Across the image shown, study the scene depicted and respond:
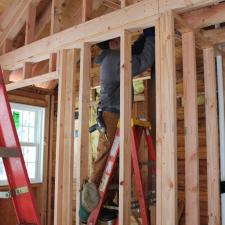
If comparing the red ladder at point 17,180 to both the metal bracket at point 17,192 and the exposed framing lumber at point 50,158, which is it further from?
the exposed framing lumber at point 50,158

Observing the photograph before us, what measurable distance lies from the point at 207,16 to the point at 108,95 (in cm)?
108

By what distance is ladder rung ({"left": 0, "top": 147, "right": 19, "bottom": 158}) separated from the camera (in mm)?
1716

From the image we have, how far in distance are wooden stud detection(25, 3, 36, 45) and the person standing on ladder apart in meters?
0.97

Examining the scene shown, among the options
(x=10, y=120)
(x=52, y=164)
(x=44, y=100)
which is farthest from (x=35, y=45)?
(x=52, y=164)

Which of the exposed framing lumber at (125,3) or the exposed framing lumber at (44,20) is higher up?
the exposed framing lumber at (44,20)

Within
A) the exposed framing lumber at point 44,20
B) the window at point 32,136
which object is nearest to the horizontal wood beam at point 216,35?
the exposed framing lumber at point 44,20

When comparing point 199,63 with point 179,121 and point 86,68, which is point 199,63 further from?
point 86,68

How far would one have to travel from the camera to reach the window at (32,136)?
5.41 m

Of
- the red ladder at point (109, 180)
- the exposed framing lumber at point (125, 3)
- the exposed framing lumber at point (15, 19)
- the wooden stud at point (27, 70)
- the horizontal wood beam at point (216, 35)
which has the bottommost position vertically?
the red ladder at point (109, 180)

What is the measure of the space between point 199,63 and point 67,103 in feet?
6.03

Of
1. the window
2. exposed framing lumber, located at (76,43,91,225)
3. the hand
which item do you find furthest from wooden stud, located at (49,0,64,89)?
the window

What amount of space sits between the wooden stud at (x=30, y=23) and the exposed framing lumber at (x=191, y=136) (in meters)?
1.82

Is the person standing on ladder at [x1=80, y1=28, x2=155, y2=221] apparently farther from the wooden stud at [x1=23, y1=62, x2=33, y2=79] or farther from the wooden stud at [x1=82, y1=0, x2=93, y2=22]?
the wooden stud at [x1=23, y1=62, x2=33, y2=79]

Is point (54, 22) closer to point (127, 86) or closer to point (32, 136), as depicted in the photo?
point (127, 86)
